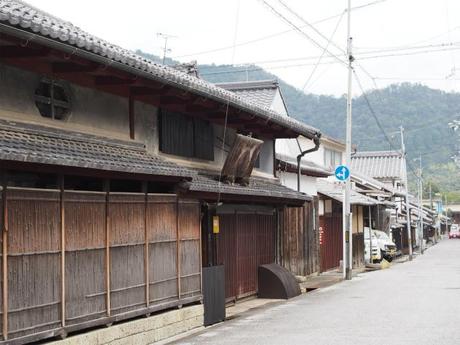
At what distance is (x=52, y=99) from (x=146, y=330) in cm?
457

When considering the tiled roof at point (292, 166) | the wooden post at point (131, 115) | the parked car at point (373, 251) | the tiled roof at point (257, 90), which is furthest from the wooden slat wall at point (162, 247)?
the parked car at point (373, 251)

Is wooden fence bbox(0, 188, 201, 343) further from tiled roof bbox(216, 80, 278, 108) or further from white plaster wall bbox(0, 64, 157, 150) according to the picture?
tiled roof bbox(216, 80, 278, 108)

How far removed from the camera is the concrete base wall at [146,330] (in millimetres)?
10703

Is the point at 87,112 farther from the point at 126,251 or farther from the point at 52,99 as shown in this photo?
the point at 126,251

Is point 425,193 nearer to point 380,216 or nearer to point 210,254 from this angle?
point 380,216

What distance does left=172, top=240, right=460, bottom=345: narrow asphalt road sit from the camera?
41.0 ft

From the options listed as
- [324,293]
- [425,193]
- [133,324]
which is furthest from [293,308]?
[425,193]

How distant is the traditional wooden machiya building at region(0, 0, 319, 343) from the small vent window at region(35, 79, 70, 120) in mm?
20

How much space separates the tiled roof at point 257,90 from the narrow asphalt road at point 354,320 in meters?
10.0

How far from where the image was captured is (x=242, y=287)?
19.5 m

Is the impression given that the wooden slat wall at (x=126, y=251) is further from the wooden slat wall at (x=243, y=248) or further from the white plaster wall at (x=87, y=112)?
the wooden slat wall at (x=243, y=248)

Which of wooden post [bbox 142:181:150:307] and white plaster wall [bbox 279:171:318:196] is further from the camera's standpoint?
white plaster wall [bbox 279:171:318:196]

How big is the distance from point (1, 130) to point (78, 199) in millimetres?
1728

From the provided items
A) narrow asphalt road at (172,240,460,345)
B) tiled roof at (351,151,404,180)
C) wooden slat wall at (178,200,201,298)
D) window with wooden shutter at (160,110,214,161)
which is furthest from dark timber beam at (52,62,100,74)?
tiled roof at (351,151,404,180)
